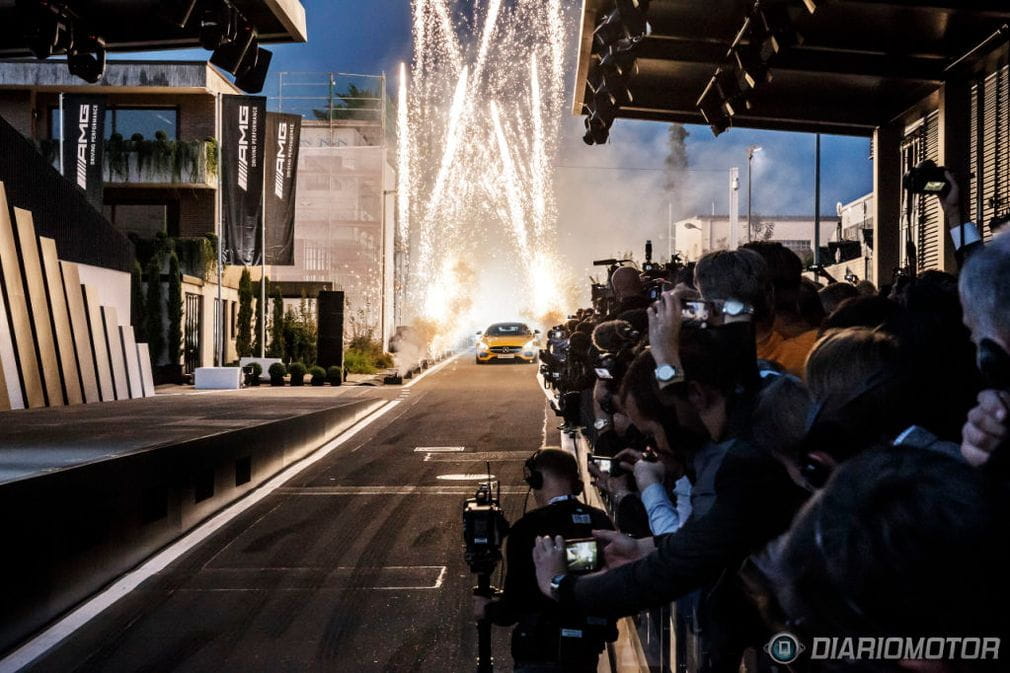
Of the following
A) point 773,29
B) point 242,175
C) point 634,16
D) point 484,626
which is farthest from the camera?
point 242,175

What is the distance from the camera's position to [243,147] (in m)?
34.0

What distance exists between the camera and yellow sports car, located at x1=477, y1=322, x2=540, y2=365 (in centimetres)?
4394

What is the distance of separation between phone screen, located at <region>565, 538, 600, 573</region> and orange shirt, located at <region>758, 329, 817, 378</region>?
1.91 m

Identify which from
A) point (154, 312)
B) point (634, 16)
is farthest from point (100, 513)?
point (154, 312)

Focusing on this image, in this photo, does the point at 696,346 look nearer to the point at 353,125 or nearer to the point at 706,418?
the point at 706,418

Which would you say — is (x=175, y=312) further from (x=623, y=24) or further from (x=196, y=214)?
(x=623, y=24)

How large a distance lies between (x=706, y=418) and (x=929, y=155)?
11.8m

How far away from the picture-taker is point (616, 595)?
280cm

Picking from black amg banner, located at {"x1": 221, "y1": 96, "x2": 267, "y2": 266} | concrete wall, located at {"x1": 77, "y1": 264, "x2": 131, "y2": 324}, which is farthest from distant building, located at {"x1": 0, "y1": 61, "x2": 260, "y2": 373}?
concrete wall, located at {"x1": 77, "y1": 264, "x2": 131, "y2": 324}

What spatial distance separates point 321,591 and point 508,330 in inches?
1453

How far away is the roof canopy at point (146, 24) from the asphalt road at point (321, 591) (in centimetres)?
651

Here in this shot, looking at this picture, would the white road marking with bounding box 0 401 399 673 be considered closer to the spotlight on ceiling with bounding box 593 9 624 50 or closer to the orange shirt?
the orange shirt

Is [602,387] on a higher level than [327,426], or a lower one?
higher

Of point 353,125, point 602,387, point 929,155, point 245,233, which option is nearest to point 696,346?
point 602,387
